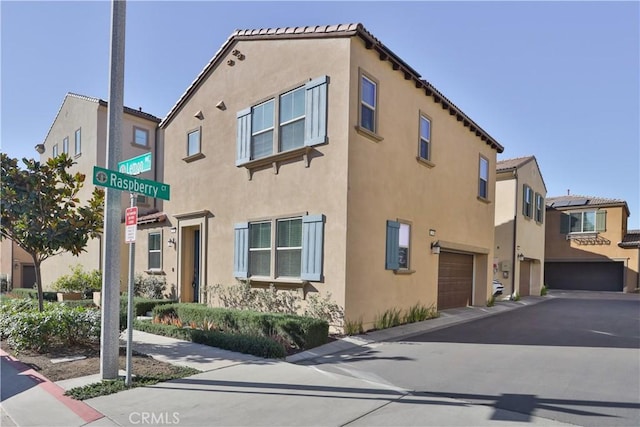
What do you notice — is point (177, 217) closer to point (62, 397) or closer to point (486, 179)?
point (62, 397)

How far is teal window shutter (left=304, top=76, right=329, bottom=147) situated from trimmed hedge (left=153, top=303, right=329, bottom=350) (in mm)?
4182

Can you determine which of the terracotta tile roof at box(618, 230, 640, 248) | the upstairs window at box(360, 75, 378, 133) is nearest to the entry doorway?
the upstairs window at box(360, 75, 378, 133)

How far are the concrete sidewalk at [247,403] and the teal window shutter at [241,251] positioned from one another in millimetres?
4890

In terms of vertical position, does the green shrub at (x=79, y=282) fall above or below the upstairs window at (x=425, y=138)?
below

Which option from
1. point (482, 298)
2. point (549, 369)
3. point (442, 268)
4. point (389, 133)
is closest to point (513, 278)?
point (482, 298)

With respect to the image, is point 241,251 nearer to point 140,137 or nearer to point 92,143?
point 140,137

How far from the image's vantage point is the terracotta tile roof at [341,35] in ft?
32.2

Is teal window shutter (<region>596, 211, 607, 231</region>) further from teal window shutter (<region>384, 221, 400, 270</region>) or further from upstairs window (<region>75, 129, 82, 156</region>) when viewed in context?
upstairs window (<region>75, 129, 82, 156</region>)

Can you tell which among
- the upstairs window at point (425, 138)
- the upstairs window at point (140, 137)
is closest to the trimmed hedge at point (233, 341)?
the upstairs window at point (425, 138)

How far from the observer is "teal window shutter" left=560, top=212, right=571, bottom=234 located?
1181 inches

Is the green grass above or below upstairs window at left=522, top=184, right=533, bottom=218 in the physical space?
below

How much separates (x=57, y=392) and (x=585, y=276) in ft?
110

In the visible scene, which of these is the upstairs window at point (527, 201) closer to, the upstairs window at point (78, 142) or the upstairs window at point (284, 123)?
the upstairs window at point (284, 123)

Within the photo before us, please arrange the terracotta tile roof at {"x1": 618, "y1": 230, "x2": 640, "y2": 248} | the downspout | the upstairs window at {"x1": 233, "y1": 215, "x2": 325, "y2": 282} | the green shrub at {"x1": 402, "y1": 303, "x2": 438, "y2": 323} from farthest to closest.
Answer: the terracotta tile roof at {"x1": 618, "y1": 230, "x2": 640, "y2": 248}, the downspout, the green shrub at {"x1": 402, "y1": 303, "x2": 438, "y2": 323}, the upstairs window at {"x1": 233, "y1": 215, "x2": 325, "y2": 282}
